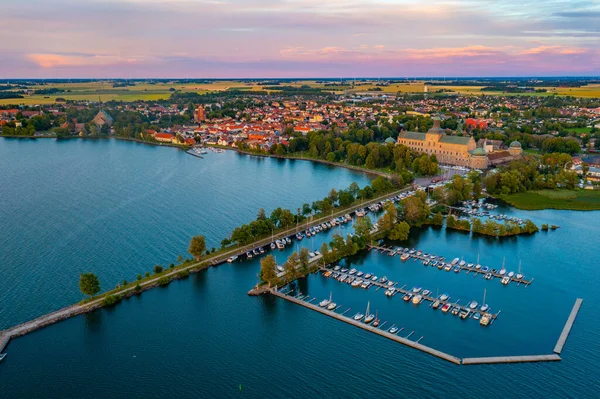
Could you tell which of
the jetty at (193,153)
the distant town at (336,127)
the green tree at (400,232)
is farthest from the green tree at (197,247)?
the jetty at (193,153)

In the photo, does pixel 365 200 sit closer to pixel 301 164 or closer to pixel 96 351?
A: pixel 301 164

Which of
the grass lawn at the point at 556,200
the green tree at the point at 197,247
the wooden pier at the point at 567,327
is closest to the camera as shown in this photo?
the wooden pier at the point at 567,327

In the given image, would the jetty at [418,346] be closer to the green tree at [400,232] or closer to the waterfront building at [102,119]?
the green tree at [400,232]

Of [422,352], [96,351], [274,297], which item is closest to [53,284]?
[96,351]

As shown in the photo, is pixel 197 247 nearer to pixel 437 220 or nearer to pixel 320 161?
pixel 437 220

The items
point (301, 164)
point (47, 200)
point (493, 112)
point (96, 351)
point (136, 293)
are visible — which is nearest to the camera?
point (96, 351)

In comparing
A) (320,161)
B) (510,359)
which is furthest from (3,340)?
(320,161)
